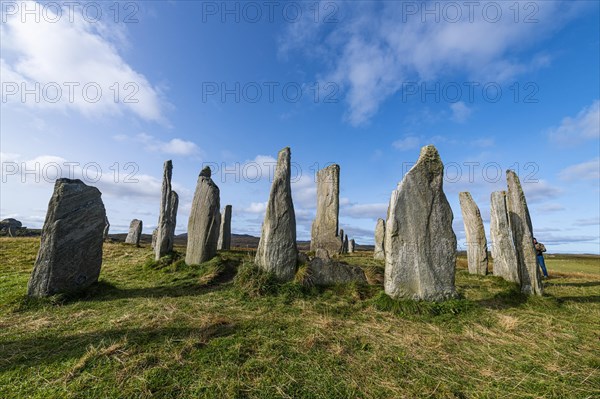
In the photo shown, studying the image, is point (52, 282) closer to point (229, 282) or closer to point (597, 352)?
point (229, 282)

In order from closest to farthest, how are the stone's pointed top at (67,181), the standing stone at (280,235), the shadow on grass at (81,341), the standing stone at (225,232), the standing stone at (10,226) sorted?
the shadow on grass at (81,341)
the stone's pointed top at (67,181)
the standing stone at (280,235)
the standing stone at (225,232)
the standing stone at (10,226)

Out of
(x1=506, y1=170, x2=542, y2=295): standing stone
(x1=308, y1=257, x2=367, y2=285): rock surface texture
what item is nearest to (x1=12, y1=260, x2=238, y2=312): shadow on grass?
(x1=308, y1=257, x2=367, y2=285): rock surface texture

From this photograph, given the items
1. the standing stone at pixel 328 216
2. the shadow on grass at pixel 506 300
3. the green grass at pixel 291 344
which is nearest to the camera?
the green grass at pixel 291 344

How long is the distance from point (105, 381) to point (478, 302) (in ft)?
26.2

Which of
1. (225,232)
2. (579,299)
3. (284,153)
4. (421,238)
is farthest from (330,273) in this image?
(225,232)

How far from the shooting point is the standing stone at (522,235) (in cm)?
855

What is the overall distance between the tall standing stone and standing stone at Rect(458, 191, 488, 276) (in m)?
11.2

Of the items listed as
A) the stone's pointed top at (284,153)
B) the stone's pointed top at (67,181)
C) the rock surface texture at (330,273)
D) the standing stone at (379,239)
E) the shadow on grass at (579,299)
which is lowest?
the shadow on grass at (579,299)

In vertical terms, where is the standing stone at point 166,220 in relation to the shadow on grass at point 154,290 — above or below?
above

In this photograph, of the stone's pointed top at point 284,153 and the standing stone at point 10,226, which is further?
the standing stone at point 10,226

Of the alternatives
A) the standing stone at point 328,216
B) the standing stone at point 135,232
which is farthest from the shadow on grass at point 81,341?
the standing stone at point 135,232

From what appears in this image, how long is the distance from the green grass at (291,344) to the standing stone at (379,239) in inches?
362

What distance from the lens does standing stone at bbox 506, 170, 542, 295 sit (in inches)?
336

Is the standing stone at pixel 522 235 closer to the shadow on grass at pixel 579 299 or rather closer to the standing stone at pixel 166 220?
the shadow on grass at pixel 579 299
